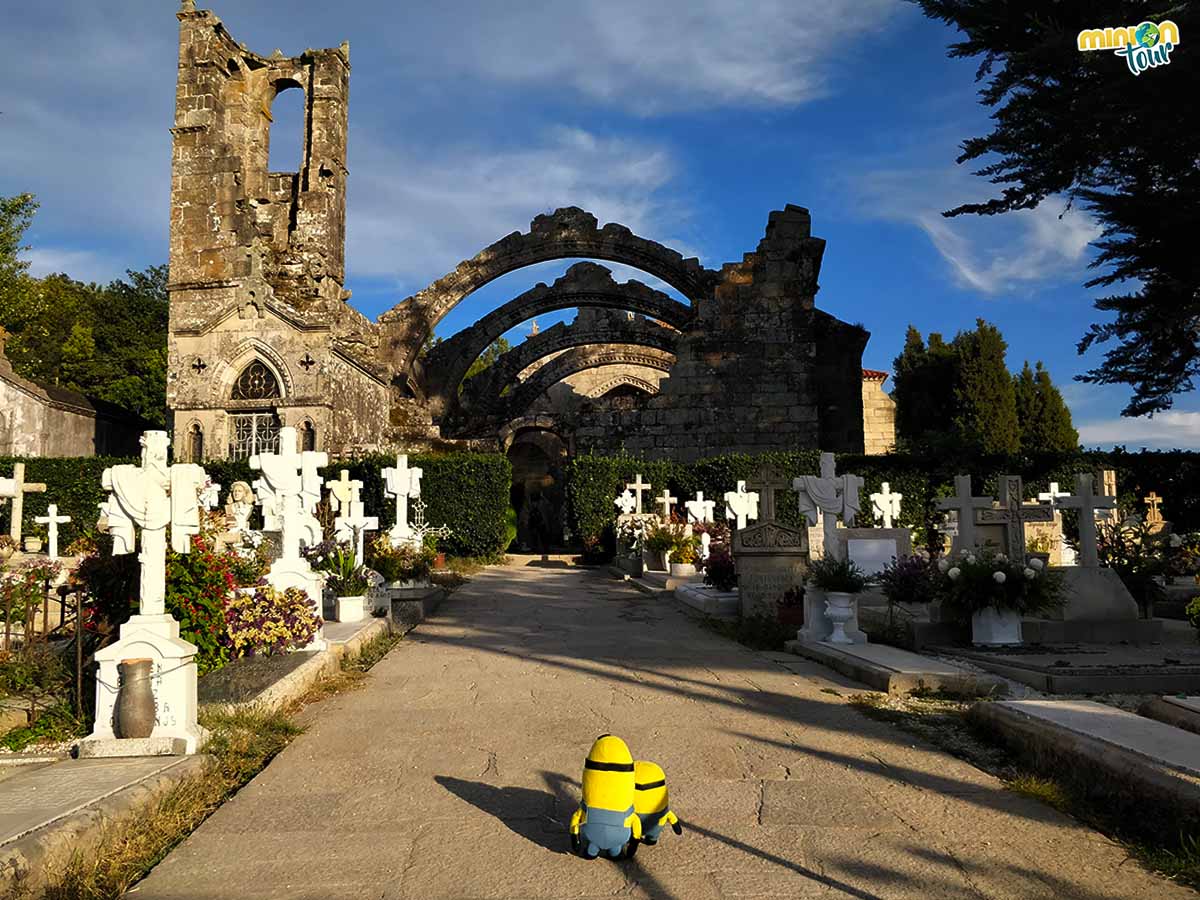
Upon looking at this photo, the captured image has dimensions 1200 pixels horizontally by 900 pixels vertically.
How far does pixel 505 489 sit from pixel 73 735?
611 inches

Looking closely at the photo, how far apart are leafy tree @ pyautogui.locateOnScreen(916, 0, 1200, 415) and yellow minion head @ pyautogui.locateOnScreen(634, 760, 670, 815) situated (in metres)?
13.4

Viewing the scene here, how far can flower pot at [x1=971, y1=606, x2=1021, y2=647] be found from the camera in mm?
7996

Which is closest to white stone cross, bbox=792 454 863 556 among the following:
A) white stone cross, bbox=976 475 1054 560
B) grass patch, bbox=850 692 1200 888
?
white stone cross, bbox=976 475 1054 560

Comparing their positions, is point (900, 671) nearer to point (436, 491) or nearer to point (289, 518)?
point (289, 518)

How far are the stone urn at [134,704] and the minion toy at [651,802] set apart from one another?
2.94 meters

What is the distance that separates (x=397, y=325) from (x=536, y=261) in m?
5.03

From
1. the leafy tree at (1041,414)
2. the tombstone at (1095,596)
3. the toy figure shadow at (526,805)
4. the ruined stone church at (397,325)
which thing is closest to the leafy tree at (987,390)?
the leafy tree at (1041,414)

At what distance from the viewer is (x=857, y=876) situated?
3.16 metres

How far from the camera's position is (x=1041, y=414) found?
133 ft

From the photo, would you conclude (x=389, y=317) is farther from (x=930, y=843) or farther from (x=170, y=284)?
(x=930, y=843)

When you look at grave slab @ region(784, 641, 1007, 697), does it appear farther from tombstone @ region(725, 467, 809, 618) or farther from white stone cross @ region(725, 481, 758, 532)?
white stone cross @ region(725, 481, 758, 532)

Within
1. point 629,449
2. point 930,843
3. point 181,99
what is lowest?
point 930,843

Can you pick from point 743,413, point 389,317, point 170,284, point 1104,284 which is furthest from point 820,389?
point 170,284

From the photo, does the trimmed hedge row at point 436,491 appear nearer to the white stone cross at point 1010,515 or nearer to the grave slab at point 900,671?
the white stone cross at point 1010,515
